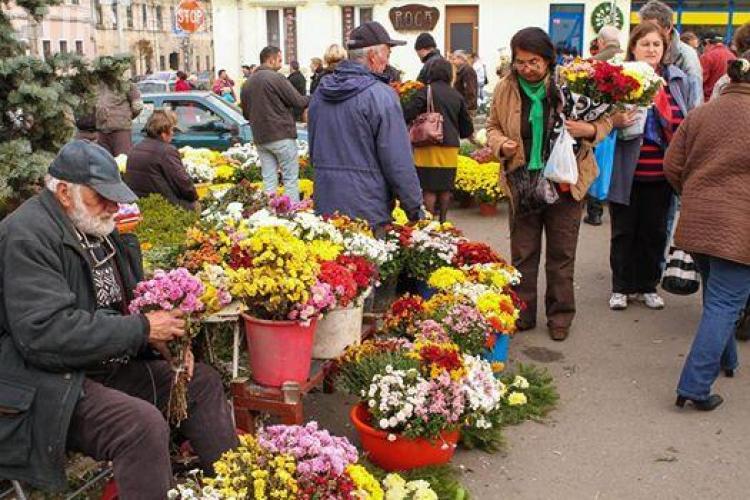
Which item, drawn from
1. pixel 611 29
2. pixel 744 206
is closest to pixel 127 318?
pixel 744 206

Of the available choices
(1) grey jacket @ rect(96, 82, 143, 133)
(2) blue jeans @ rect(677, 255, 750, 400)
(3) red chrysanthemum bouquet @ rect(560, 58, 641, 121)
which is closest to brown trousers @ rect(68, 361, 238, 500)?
(2) blue jeans @ rect(677, 255, 750, 400)

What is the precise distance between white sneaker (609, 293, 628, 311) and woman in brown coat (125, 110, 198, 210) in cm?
375

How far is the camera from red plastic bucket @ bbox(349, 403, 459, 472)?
13.5 ft

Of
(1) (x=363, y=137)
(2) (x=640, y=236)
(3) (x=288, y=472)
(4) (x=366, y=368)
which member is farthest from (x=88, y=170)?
(2) (x=640, y=236)

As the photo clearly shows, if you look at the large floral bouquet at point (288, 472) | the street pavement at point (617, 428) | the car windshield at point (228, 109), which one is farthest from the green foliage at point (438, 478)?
the car windshield at point (228, 109)

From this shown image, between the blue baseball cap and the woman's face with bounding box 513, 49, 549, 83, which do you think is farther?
the woman's face with bounding box 513, 49, 549, 83

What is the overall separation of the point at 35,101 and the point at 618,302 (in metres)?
4.54

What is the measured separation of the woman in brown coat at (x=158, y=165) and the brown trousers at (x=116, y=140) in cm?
365

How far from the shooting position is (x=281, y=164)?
9.66 metres

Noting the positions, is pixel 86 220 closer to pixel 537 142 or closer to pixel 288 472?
pixel 288 472

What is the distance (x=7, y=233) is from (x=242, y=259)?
1183 mm

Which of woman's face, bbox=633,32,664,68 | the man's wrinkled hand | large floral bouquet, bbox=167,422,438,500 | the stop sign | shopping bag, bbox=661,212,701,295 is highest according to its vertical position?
the stop sign

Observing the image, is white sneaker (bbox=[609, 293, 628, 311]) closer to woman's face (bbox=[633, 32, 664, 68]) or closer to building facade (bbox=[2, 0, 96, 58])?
woman's face (bbox=[633, 32, 664, 68])

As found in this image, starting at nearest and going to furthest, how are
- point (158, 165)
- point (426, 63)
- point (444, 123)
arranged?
point (158, 165), point (444, 123), point (426, 63)
